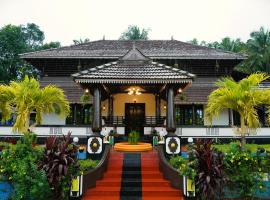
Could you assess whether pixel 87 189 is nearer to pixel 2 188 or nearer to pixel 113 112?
pixel 2 188

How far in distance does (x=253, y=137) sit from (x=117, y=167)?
37.6ft

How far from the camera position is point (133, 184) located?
8.99m

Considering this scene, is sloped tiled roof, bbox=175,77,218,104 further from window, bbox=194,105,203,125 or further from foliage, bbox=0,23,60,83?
foliage, bbox=0,23,60,83

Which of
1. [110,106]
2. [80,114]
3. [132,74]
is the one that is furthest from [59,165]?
[80,114]

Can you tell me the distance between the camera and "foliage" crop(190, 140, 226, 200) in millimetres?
6914

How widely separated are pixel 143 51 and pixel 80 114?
762cm

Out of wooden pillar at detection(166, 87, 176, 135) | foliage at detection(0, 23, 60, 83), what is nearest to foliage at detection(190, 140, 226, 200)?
wooden pillar at detection(166, 87, 176, 135)

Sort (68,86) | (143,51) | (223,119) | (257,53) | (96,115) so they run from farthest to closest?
(257,53) → (143,51) → (68,86) → (223,119) → (96,115)

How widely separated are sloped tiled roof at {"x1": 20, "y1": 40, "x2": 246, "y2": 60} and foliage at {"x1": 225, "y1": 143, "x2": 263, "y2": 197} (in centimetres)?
1442

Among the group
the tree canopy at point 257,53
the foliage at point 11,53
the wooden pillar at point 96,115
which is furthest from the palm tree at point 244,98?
the foliage at point 11,53

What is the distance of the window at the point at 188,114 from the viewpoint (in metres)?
20.5

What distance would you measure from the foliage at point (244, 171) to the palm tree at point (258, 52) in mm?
32684

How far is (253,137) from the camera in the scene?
58.1 feet

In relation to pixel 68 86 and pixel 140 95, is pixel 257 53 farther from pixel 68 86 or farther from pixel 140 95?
pixel 68 86
